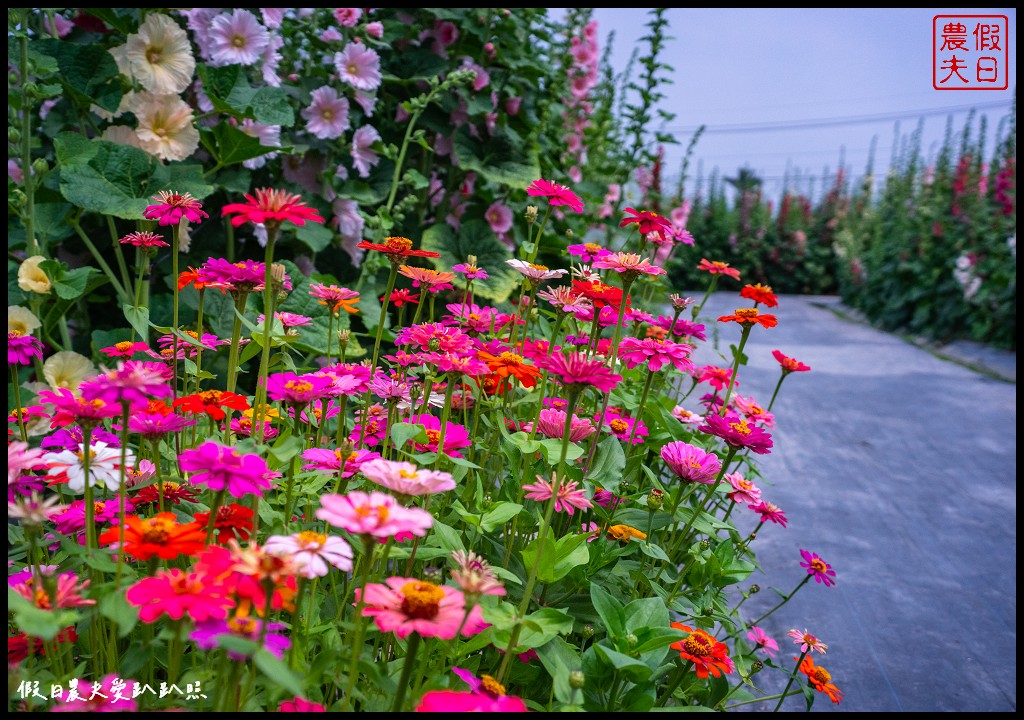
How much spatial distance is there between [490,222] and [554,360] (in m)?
1.68

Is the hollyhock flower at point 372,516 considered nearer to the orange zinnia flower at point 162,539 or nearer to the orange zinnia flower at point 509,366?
the orange zinnia flower at point 162,539

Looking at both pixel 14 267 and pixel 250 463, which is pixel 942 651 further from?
pixel 14 267

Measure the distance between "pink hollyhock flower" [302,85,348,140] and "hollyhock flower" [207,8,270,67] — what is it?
0.20m

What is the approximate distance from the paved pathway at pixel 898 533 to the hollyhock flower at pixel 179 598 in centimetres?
130

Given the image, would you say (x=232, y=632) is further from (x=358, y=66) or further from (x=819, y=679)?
(x=358, y=66)

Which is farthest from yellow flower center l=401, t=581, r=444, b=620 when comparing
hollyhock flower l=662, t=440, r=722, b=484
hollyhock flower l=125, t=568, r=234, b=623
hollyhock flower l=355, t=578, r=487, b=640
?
hollyhock flower l=662, t=440, r=722, b=484

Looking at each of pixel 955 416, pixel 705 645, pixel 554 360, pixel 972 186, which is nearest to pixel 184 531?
pixel 554 360

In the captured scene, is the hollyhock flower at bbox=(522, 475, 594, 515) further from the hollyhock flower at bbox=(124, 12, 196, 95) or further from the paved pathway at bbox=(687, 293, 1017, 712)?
the hollyhock flower at bbox=(124, 12, 196, 95)

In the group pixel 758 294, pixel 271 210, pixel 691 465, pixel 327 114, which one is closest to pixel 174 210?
pixel 271 210

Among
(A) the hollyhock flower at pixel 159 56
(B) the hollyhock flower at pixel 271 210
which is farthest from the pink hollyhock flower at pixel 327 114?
(B) the hollyhock flower at pixel 271 210

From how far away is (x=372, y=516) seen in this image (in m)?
0.49

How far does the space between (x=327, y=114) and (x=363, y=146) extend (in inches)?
5.5

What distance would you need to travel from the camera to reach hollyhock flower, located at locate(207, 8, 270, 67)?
163 centimetres

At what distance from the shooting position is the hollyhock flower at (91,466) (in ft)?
2.08
